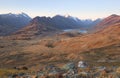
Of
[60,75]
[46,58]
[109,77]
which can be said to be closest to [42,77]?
[60,75]

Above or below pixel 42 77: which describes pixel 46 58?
below

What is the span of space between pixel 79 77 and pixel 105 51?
16144 cm

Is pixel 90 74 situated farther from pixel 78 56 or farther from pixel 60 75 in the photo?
pixel 78 56

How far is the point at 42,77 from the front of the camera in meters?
33.1

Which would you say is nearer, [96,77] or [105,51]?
[96,77]

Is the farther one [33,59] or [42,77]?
[33,59]

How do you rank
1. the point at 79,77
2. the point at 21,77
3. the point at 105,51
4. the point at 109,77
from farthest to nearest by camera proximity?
the point at 105,51, the point at 21,77, the point at 79,77, the point at 109,77

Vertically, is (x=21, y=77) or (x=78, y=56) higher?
(x=21, y=77)

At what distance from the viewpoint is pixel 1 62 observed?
192500mm

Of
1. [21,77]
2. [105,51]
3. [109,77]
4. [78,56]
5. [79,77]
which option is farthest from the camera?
[105,51]

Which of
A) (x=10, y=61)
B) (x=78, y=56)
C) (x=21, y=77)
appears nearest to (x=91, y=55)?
(x=78, y=56)

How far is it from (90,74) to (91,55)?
148m

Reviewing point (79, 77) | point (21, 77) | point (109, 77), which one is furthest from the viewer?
point (21, 77)

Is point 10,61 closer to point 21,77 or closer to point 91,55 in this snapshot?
point 91,55
